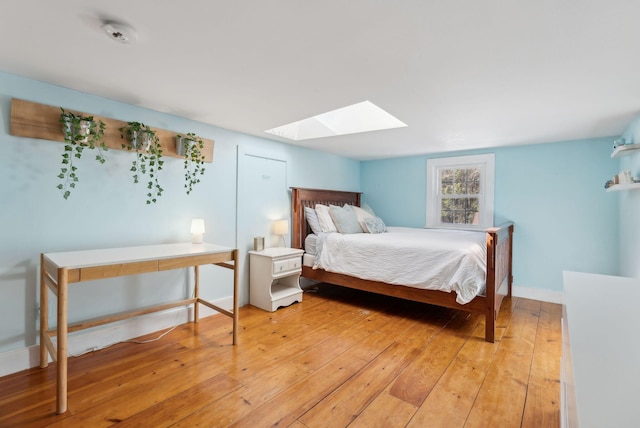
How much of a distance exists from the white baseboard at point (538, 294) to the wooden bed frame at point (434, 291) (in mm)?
97

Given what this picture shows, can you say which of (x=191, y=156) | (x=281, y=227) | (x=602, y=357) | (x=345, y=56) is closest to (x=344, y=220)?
(x=281, y=227)

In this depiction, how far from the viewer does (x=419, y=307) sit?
140 inches

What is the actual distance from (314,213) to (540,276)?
9.93ft

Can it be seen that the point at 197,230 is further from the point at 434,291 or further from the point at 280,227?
the point at 434,291

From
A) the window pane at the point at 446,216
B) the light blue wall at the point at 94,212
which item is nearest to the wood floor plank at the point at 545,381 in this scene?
the window pane at the point at 446,216

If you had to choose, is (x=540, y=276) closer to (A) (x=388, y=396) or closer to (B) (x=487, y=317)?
(B) (x=487, y=317)

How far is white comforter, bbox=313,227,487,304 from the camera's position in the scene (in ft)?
8.95

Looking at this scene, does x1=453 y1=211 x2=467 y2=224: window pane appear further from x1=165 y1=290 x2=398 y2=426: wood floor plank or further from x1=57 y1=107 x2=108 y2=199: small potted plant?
x1=57 y1=107 x2=108 y2=199: small potted plant

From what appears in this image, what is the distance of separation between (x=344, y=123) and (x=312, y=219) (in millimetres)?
1339

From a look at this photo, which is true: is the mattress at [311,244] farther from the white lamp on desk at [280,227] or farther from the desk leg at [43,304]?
the desk leg at [43,304]

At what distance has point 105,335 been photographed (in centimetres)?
243

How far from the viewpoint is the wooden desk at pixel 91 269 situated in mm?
1657

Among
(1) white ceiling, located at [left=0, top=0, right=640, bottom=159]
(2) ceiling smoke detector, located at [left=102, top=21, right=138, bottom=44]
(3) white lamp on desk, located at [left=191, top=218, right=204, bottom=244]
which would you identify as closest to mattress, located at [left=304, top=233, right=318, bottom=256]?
(3) white lamp on desk, located at [left=191, top=218, right=204, bottom=244]

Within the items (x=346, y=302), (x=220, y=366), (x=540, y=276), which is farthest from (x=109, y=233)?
(x=540, y=276)
